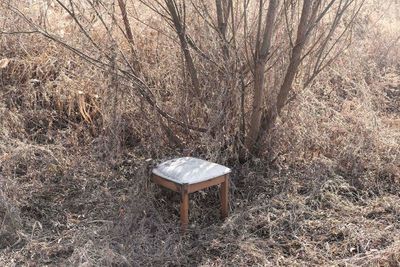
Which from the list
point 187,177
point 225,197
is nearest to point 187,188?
point 187,177

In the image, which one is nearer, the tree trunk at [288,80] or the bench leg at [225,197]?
the bench leg at [225,197]

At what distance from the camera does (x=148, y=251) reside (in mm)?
3150

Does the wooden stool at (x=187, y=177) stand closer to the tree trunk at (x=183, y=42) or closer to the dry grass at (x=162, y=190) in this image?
the dry grass at (x=162, y=190)

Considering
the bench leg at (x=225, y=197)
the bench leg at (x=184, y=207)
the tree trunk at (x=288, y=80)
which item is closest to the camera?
the bench leg at (x=184, y=207)

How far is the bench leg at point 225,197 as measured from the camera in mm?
3488

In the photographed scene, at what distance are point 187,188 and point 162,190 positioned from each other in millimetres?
562

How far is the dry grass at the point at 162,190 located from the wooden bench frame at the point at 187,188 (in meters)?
0.10

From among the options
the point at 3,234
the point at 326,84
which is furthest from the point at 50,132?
the point at 326,84

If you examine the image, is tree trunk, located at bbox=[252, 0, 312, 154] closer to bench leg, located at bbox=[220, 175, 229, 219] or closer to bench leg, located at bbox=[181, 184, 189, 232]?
bench leg, located at bbox=[220, 175, 229, 219]

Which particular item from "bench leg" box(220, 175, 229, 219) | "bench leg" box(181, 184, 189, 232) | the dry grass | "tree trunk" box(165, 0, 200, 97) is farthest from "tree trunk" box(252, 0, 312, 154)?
"bench leg" box(181, 184, 189, 232)

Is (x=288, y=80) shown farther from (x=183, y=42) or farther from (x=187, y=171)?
(x=187, y=171)

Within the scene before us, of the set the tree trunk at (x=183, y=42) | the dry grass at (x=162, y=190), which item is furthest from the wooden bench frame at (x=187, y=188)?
the tree trunk at (x=183, y=42)

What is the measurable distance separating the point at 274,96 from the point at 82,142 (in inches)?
70.7

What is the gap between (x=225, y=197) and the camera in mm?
3523
